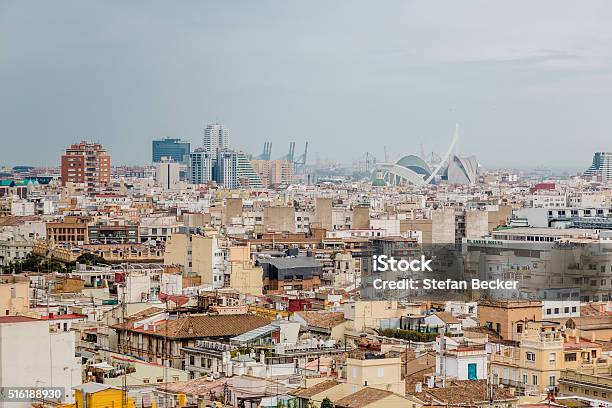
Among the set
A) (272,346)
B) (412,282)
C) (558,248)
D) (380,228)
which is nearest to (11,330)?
(272,346)

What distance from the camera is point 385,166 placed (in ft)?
309

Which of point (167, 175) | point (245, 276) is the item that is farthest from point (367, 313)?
point (167, 175)

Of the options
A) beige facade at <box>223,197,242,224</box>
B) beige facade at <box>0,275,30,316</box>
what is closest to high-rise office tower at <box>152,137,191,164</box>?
beige facade at <box>223,197,242,224</box>

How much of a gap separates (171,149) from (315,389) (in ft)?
357

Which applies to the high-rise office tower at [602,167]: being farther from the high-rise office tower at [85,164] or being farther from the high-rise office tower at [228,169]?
the high-rise office tower at [85,164]

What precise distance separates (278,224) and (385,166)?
51629 millimetres

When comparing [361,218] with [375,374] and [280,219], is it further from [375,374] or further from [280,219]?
[375,374]

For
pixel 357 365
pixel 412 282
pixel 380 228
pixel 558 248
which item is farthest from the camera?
pixel 380 228

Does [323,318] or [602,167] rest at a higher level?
[602,167]

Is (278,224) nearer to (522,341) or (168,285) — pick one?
(168,285)

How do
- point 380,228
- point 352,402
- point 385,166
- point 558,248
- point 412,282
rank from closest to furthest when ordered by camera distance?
point 352,402, point 412,282, point 558,248, point 380,228, point 385,166

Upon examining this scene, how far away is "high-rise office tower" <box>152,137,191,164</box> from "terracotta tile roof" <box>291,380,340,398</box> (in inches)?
4209

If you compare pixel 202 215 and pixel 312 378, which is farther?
pixel 202 215

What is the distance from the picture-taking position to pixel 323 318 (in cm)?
1734
